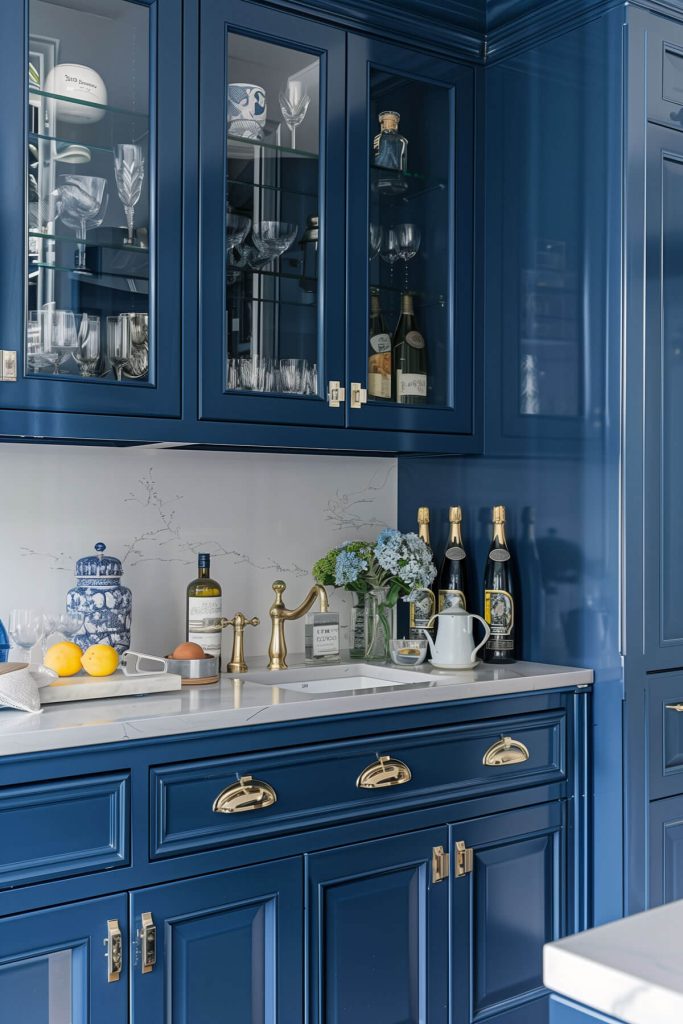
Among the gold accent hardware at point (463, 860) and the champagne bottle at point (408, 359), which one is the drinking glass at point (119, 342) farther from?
the gold accent hardware at point (463, 860)

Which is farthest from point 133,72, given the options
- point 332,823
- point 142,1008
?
point 142,1008

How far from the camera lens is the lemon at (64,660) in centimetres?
202

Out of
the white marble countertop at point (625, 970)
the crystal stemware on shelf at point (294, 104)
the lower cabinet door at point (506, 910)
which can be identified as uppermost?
the crystal stemware on shelf at point (294, 104)

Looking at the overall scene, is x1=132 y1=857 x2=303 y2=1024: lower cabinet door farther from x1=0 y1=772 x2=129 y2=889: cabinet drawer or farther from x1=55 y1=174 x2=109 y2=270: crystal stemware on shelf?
x1=55 y1=174 x2=109 y2=270: crystal stemware on shelf

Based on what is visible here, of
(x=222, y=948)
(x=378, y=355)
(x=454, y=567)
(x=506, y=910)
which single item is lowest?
(x=506, y=910)

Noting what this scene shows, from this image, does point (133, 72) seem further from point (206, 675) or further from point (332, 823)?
point (332, 823)

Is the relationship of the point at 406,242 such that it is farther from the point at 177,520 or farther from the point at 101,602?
the point at 101,602

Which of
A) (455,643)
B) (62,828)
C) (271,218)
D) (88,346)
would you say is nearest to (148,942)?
(62,828)

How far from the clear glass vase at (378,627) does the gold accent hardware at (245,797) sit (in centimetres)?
80

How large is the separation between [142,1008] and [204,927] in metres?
0.17

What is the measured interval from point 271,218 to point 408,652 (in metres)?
1.08

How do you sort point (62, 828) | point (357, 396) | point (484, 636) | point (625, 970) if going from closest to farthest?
→ point (625, 970) < point (62, 828) < point (357, 396) < point (484, 636)

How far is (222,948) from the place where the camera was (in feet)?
6.22

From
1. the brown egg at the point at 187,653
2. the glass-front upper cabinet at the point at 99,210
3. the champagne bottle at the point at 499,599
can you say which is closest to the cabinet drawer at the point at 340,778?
the champagne bottle at the point at 499,599
